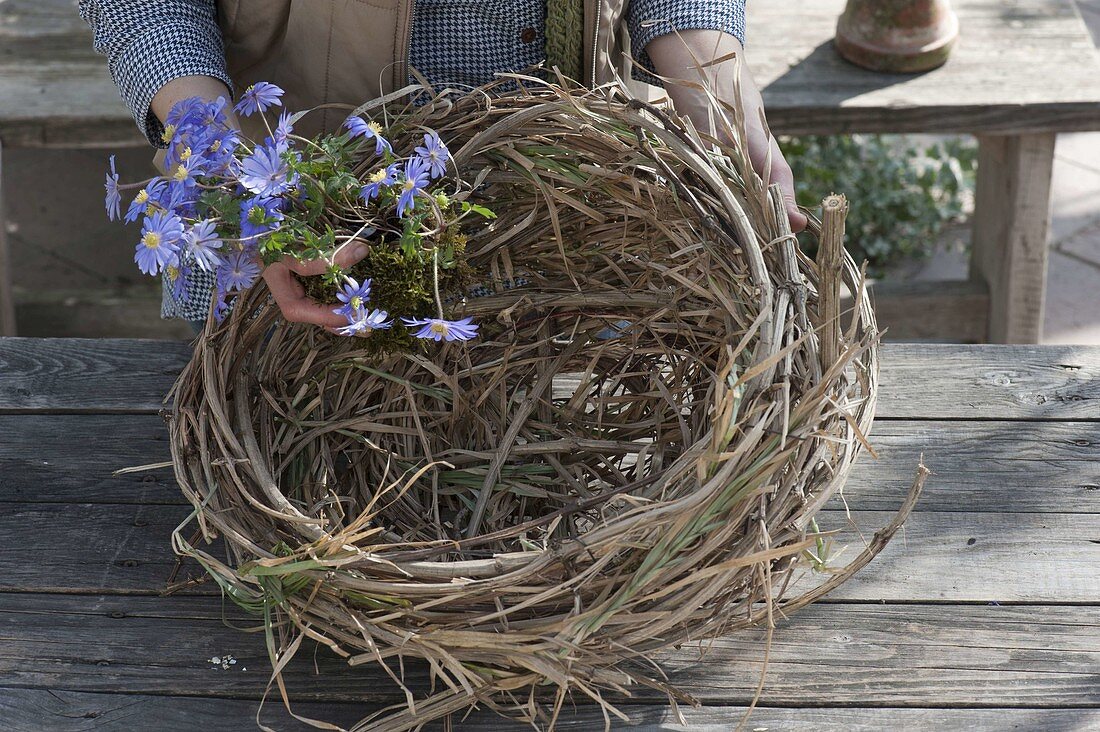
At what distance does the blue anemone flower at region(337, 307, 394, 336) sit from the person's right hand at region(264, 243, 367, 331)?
2cm

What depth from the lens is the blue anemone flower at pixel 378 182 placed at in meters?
0.84

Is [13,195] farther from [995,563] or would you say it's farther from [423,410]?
[995,563]

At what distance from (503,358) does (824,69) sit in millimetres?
1174

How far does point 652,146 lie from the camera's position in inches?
34.9

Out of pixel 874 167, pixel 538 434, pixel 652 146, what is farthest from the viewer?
pixel 874 167

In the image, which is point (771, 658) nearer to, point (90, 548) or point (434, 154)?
point (434, 154)

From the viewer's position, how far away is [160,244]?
2.45 ft

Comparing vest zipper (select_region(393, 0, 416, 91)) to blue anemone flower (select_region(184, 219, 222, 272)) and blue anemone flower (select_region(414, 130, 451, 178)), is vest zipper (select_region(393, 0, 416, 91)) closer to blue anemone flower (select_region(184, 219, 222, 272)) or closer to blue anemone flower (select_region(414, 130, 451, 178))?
blue anemone flower (select_region(414, 130, 451, 178))

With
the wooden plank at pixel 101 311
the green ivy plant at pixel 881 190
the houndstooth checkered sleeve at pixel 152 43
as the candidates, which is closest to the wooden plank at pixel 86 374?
the houndstooth checkered sleeve at pixel 152 43

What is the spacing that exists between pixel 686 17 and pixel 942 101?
90 cm

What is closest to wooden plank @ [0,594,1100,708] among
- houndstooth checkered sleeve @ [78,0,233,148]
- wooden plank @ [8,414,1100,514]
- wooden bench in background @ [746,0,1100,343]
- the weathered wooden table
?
the weathered wooden table

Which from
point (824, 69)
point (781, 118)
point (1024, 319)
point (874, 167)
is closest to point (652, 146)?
point (781, 118)

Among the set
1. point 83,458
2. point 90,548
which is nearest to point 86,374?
point 83,458

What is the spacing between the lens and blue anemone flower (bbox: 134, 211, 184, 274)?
0.74 m
